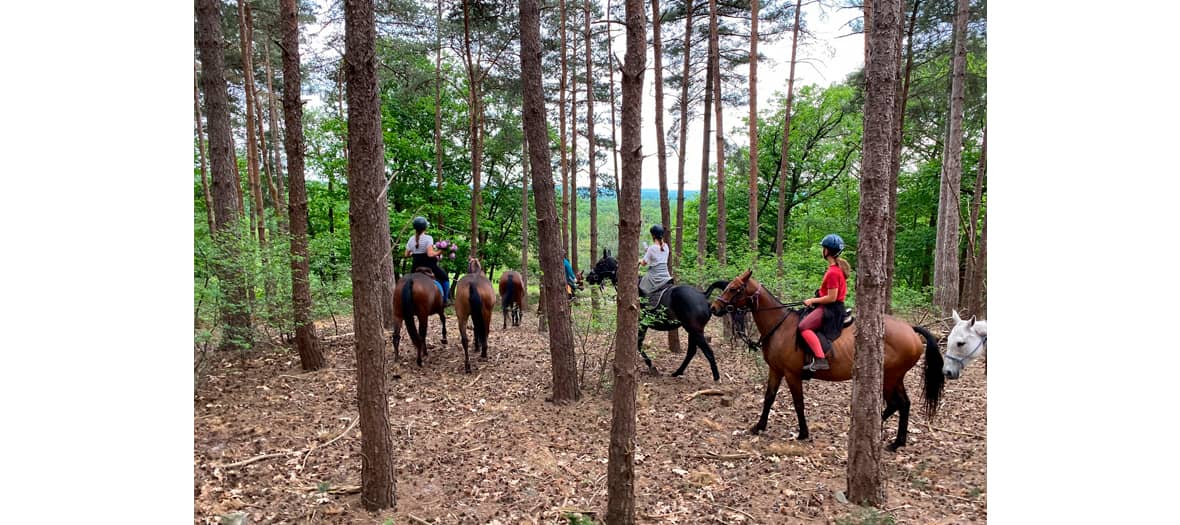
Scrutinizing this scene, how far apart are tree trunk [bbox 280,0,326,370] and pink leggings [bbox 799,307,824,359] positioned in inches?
242

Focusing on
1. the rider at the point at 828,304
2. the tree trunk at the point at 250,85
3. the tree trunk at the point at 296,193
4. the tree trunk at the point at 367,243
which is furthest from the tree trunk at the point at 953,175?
the tree trunk at the point at 250,85

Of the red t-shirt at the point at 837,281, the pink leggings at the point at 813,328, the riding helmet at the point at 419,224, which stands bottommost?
the pink leggings at the point at 813,328

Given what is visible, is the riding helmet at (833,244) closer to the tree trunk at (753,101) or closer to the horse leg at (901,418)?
the horse leg at (901,418)

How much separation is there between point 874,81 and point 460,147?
17.1 meters

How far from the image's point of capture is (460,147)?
19297 mm

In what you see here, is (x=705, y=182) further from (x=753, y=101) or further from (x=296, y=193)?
(x=296, y=193)

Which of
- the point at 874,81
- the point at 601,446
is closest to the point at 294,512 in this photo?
the point at 601,446

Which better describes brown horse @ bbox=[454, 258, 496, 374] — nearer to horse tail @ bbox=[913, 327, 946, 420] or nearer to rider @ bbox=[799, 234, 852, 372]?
rider @ bbox=[799, 234, 852, 372]

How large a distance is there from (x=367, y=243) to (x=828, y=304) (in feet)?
15.1

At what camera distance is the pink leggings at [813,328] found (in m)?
5.52

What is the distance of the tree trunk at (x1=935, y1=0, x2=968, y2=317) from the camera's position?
9.99 metres

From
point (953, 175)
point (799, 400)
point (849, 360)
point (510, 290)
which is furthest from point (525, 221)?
point (849, 360)

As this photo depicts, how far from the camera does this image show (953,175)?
426 inches

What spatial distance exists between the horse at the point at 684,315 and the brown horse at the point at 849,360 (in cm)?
157
